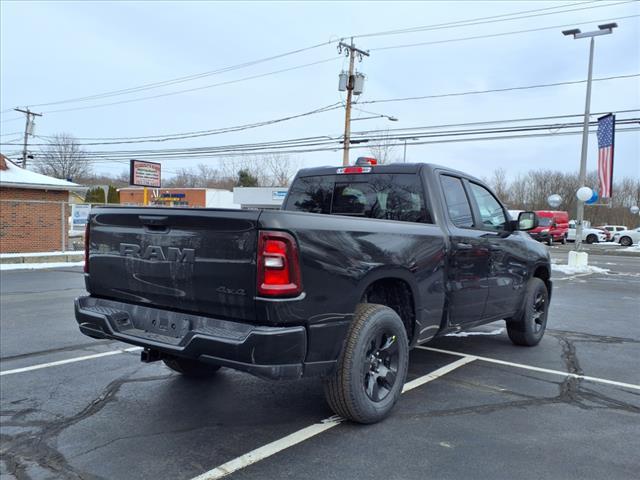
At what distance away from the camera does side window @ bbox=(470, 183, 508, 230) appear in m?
5.33

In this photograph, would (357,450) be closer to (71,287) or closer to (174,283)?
(174,283)

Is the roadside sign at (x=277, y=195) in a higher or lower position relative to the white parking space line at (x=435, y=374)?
higher

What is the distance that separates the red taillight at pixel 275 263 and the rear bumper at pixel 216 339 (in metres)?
0.24

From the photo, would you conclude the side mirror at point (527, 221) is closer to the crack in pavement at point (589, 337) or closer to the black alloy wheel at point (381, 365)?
the crack in pavement at point (589, 337)

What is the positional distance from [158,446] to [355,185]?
2.80 meters

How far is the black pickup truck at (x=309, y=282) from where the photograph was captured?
3.08 m

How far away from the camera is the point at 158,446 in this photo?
3.42 meters

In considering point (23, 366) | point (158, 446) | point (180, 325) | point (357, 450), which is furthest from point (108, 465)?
point (23, 366)

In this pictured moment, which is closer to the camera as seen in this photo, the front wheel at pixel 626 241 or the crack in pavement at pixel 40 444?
the crack in pavement at pixel 40 444

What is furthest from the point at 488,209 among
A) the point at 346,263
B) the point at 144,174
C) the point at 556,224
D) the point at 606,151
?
the point at 556,224

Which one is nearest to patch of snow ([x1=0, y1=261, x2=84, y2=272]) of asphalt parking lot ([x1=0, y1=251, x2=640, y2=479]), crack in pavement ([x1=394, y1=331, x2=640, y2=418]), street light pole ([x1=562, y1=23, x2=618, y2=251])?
asphalt parking lot ([x1=0, y1=251, x2=640, y2=479])

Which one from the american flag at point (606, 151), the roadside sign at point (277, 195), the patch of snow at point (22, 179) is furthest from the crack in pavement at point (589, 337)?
the roadside sign at point (277, 195)

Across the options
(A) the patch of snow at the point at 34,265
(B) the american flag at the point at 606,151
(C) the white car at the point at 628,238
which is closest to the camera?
(A) the patch of snow at the point at 34,265

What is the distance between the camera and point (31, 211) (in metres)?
20.4
